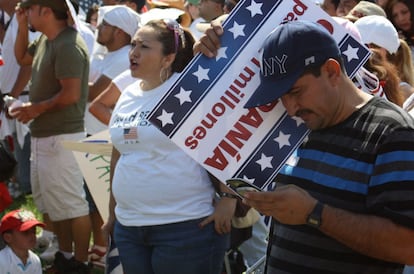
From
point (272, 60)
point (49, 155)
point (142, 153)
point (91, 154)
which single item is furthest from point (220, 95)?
point (49, 155)

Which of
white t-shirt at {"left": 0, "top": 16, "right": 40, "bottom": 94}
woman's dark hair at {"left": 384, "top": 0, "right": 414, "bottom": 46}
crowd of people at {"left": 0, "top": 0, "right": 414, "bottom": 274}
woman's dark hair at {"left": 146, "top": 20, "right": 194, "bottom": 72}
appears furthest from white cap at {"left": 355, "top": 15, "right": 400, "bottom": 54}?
white t-shirt at {"left": 0, "top": 16, "right": 40, "bottom": 94}

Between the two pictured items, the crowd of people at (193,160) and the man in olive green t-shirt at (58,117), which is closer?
the crowd of people at (193,160)

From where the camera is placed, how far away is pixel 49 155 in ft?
19.6

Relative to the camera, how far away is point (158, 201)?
3.87m

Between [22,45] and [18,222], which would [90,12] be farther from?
[18,222]

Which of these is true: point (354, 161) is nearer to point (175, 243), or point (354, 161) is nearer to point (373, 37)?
point (175, 243)

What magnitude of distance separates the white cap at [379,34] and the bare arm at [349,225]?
6.34ft

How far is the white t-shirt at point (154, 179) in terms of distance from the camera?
3.87 meters

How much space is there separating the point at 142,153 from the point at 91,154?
1.28 meters

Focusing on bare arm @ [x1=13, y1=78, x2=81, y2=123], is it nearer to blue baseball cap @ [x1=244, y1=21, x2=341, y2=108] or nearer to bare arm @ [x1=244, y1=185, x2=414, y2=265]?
blue baseball cap @ [x1=244, y1=21, x2=341, y2=108]

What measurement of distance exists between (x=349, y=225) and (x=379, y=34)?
2016 millimetres

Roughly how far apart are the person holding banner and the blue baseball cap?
4.44 ft

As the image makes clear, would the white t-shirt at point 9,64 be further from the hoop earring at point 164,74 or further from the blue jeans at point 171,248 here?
the blue jeans at point 171,248

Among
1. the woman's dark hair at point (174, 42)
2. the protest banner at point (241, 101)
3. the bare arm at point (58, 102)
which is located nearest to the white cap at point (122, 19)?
the bare arm at point (58, 102)
